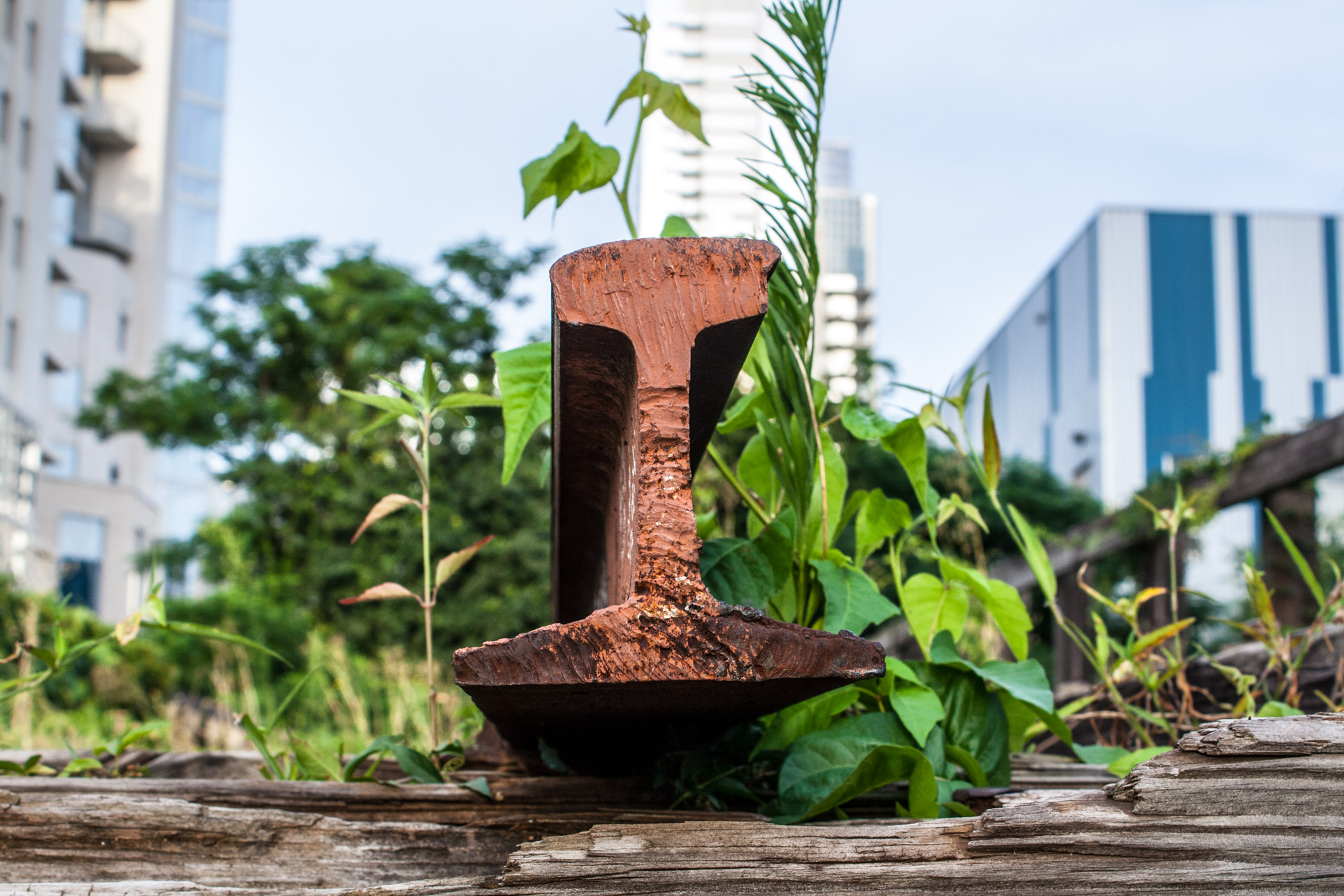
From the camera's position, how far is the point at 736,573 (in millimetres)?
921

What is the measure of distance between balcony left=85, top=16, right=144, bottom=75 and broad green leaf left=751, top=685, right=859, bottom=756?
32505mm

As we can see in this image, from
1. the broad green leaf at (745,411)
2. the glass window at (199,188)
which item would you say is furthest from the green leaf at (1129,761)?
the glass window at (199,188)

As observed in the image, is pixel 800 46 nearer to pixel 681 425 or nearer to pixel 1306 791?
pixel 681 425

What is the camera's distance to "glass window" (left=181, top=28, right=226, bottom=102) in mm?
34719

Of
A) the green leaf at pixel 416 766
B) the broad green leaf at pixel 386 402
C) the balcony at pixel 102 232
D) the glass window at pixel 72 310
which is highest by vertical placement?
the balcony at pixel 102 232

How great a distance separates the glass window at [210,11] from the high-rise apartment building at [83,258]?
1.89 metres

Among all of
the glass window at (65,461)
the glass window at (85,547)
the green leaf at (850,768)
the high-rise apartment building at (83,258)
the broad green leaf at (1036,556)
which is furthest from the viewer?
the glass window at (85,547)

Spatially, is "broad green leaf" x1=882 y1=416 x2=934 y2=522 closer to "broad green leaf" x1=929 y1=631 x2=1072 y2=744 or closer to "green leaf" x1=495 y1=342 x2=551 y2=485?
"broad green leaf" x1=929 y1=631 x2=1072 y2=744

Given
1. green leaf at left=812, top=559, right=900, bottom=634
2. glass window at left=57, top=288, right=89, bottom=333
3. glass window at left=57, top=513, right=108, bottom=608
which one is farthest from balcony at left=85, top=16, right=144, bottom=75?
green leaf at left=812, top=559, right=900, bottom=634

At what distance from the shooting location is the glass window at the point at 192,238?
35.1 meters

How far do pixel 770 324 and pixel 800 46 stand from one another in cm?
31

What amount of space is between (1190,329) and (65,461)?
2601cm

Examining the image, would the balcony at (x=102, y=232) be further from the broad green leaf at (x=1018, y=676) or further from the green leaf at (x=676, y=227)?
the broad green leaf at (x=1018, y=676)

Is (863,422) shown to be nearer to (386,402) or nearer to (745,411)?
(745,411)
